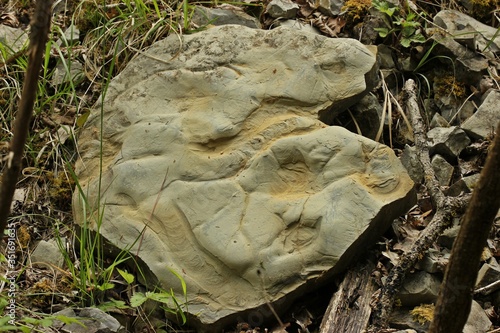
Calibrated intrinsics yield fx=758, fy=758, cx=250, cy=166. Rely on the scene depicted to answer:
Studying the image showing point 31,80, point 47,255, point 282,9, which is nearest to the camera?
point 31,80

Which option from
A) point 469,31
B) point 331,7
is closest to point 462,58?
point 469,31

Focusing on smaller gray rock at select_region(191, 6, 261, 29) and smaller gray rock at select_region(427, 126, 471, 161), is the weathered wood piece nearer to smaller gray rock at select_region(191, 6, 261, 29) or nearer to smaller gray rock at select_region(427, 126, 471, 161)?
smaller gray rock at select_region(427, 126, 471, 161)

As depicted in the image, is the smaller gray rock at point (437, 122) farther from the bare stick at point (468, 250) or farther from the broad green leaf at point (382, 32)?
the bare stick at point (468, 250)

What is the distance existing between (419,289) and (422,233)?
0.85ft

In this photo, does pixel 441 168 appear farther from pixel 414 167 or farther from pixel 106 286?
pixel 106 286

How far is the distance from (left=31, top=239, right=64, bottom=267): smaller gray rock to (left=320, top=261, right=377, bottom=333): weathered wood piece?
137cm

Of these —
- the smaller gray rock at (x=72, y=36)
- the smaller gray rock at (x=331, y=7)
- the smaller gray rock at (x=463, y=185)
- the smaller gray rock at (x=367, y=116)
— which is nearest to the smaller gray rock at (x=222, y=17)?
the smaller gray rock at (x=331, y=7)

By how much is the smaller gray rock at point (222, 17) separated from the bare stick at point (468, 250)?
8.62ft

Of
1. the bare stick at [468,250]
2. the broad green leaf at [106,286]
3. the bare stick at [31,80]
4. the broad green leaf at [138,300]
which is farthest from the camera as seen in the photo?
the broad green leaf at [106,286]

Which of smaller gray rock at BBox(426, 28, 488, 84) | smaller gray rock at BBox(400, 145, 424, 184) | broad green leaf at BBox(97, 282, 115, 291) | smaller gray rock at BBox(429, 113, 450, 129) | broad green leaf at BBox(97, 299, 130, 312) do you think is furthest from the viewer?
smaller gray rock at BBox(426, 28, 488, 84)

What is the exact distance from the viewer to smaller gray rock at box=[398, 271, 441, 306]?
344 cm

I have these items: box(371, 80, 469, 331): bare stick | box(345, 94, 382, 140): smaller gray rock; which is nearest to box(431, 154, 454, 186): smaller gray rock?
box(371, 80, 469, 331): bare stick

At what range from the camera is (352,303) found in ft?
11.2

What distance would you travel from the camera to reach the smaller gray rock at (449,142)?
13.4ft
